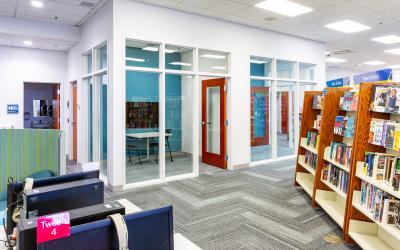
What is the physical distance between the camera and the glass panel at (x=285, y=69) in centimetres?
Answer: 753

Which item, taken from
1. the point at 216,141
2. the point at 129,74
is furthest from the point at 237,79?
the point at 129,74


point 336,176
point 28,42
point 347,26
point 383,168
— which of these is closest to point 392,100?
point 383,168

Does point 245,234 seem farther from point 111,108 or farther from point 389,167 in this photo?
point 111,108

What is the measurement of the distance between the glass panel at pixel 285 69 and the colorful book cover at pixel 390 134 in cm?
514

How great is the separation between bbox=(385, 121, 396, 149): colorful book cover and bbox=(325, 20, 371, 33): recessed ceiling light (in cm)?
457

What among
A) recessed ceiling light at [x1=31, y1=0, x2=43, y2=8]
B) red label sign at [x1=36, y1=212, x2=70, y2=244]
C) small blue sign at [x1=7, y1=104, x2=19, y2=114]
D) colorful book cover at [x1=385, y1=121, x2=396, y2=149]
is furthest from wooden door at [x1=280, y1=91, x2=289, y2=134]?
red label sign at [x1=36, y1=212, x2=70, y2=244]

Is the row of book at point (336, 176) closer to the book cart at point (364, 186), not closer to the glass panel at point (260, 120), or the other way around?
the book cart at point (364, 186)

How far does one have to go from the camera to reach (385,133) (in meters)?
2.56

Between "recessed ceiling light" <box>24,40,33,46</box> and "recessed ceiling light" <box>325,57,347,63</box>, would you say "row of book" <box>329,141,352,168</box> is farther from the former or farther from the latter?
"recessed ceiling light" <box>325,57,347,63</box>

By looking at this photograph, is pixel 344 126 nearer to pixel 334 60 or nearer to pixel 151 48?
pixel 151 48

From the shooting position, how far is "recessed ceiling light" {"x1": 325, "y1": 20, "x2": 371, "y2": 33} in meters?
6.36

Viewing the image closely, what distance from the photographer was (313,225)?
11.2 ft

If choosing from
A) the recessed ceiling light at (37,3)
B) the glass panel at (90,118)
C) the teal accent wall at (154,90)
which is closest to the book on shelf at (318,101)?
the teal accent wall at (154,90)

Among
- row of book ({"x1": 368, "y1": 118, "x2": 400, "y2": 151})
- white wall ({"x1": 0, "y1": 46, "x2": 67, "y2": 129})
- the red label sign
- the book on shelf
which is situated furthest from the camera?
white wall ({"x1": 0, "y1": 46, "x2": 67, "y2": 129})
